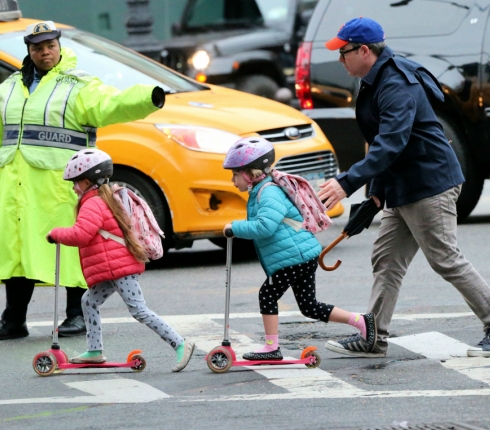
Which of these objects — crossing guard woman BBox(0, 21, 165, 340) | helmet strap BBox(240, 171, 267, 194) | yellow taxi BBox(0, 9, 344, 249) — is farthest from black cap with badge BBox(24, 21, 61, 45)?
yellow taxi BBox(0, 9, 344, 249)

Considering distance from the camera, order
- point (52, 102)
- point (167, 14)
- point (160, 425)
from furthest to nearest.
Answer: point (167, 14) → point (52, 102) → point (160, 425)

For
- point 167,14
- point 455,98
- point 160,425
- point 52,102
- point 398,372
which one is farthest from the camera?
point 167,14

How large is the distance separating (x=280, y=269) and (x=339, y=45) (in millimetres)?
1120

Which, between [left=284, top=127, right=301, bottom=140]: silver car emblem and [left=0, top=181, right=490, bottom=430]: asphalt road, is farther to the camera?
[left=284, top=127, right=301, bottom=140]: silver car emblem

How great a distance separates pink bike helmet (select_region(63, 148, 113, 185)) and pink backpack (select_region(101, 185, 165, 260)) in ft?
0.33

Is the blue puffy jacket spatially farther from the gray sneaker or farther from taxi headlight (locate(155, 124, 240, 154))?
taxi headlight (locate(155, 124, 240, 154))

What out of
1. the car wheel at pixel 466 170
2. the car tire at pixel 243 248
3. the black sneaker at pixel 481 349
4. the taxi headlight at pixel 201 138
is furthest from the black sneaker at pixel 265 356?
the car wheel at pixel 466 170

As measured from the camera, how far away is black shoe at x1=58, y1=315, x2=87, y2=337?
7.60 m

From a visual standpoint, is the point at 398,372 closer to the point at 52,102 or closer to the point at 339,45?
the point at 339,45

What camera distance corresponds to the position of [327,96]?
38.1ft

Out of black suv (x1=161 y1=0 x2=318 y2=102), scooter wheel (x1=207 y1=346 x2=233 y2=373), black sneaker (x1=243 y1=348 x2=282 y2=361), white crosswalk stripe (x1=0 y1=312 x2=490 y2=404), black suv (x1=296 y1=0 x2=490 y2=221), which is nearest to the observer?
white crosswalk stripe (x1=0 y1=312 x2=490 y2=404)

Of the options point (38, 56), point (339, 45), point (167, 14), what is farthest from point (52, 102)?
point (167, 14)

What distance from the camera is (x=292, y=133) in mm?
9969

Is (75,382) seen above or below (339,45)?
below
